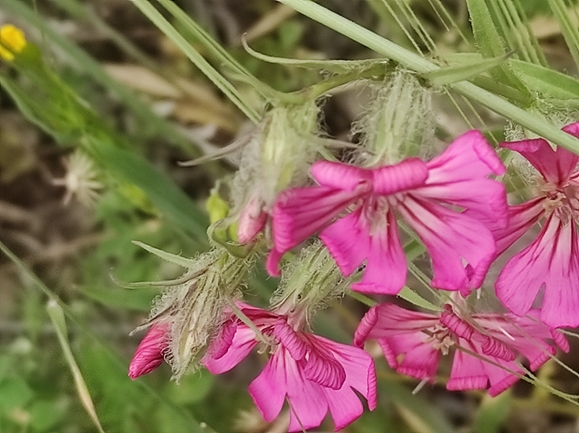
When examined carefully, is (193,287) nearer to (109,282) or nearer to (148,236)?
(148,236)

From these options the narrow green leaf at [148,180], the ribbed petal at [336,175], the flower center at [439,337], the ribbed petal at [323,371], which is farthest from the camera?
the narrow green leaf at [148,180]

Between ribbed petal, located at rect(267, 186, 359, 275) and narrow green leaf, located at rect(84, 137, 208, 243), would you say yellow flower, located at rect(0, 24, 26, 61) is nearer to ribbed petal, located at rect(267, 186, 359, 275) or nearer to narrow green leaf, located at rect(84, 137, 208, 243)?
narrow green leaf, located at rect(84, 137, 208, 243)

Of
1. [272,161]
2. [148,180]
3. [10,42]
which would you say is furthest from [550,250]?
[10,42]

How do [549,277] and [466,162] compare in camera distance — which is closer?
[466,162]

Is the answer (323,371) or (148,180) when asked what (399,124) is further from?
(148,180)

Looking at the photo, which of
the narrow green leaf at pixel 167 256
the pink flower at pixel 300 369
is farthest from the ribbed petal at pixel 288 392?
the narrow green leaf at pixel 167 256

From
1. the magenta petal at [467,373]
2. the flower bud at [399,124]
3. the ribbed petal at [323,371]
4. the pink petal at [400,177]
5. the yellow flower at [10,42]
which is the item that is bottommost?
the magenta petal at [467,373]

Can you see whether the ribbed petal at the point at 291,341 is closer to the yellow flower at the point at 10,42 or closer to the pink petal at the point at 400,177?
the pink petal at the point at 400,177
